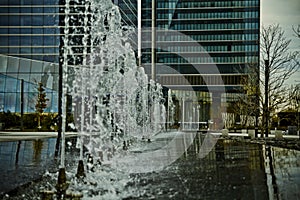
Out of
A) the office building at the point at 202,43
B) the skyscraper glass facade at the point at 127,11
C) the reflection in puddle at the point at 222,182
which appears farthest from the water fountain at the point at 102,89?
the office building at the point at 202,43

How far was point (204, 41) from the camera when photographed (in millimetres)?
100500

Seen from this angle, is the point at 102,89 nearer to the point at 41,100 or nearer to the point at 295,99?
the point at 295,99

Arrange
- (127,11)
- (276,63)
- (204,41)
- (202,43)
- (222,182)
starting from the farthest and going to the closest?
(202,43), (204,41), (127,11), (276,63), (222,182)

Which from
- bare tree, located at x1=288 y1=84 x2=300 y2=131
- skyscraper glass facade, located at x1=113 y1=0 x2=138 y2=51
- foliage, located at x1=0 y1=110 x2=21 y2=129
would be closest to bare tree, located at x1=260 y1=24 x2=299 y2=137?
bare tree, located at x1=288 y1=84 x2=300 y2=131

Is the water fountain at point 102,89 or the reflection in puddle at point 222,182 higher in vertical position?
the water fountain at point 102,89

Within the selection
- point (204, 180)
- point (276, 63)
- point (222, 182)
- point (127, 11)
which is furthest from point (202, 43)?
point (222, 182)

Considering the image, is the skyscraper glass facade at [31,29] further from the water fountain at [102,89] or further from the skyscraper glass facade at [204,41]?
the water fountain at [102,89]

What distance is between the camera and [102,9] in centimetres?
1545

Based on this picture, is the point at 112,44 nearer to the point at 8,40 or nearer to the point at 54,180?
the point at 54,180

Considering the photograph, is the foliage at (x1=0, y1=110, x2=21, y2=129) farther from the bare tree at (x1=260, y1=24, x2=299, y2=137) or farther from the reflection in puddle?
the reflection in puddle

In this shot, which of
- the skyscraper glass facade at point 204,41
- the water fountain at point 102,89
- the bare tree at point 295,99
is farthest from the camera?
the skyscraper glass facade at point 204,41

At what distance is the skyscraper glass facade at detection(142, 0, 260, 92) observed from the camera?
98.2 metres

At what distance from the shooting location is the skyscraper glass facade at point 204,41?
9819 centimetres

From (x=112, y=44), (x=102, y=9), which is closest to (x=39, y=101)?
(x=112, y=44)
